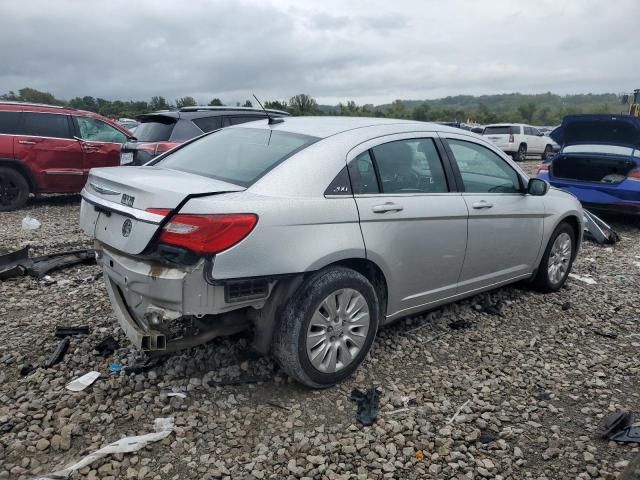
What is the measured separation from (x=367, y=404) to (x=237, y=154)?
1.81 m

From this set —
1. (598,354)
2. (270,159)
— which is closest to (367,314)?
(270,159)

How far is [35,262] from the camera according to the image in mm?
5465

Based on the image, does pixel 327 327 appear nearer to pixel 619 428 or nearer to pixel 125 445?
pixel 125 445

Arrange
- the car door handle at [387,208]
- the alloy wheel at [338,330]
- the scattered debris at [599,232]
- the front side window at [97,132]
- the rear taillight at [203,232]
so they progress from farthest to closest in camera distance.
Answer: the front side window at [97,132] < the scattered debris at [599,232] < the car door handle at [387,208] < the alloy wheel at [338,330] < the rear taillight at [203,232]

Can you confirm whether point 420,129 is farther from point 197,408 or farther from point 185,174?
point 197,408

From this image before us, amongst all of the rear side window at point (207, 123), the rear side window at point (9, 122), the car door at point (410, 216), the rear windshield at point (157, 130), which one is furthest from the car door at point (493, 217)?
the rear side window at point (9, 122)

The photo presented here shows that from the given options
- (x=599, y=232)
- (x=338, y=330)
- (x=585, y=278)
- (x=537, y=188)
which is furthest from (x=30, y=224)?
(x=599, y=232)

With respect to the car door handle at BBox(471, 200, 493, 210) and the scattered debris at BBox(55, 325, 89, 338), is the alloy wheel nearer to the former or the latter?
the car door handle at BBox(471, 200, 493, 210)

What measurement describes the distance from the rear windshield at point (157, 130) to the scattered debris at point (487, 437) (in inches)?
258

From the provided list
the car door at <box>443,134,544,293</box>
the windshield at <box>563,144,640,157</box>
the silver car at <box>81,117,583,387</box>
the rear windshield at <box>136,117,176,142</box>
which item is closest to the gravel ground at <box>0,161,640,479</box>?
the silver car at <box>81,117,583,387</box>

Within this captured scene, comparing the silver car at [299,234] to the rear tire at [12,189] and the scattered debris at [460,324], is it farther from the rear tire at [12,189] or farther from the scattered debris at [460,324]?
the rear tire at [12,189]

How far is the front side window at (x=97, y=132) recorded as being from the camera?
9.38 meters

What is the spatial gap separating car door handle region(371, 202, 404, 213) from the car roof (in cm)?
58

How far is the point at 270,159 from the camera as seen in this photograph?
10.7 feet
